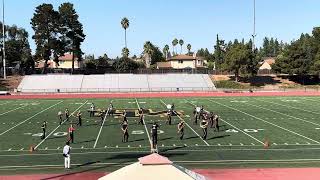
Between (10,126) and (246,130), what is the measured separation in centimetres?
1692

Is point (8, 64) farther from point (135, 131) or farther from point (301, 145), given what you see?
point (301, 145)

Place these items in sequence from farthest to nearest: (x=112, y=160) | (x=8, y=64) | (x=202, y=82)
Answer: (x=8, y=64), (x=202, y=82), (x=112, y=160)

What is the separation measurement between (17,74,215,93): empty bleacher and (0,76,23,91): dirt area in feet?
3.05

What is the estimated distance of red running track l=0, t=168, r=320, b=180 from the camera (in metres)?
19.1

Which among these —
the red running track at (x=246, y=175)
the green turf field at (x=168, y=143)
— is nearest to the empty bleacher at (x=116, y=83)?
the green turf field at (x=168, y=143)

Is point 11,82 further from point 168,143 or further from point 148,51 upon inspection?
point 148,51

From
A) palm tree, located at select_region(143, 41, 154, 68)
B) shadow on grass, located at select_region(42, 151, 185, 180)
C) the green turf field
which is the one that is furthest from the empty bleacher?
palm tree, located at select_region(143, 41, 154, 68)

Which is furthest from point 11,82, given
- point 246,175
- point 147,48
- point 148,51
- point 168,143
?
point 148,51

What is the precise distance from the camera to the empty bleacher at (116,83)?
84750mm

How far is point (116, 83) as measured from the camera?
88812 millimetres

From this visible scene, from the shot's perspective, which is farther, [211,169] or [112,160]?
[112,160]

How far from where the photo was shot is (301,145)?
87.4 ft

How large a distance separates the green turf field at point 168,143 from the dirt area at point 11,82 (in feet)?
142

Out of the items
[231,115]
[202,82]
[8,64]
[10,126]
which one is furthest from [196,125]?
[8,64]
